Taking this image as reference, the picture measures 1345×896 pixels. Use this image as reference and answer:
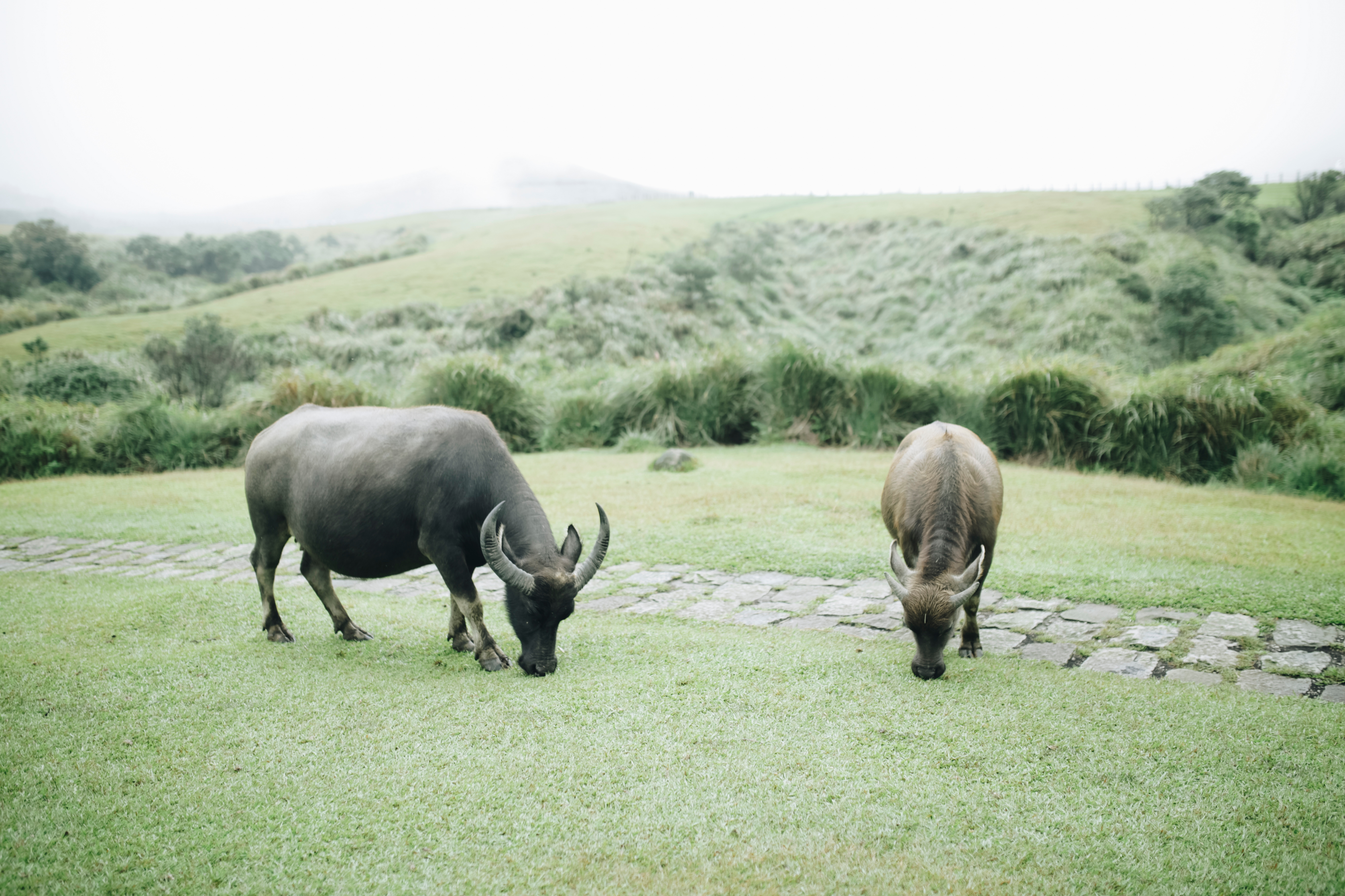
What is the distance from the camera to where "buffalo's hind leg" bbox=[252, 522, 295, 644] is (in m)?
5.33

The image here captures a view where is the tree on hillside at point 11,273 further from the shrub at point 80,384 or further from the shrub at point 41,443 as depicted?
the shrub at point 41,443

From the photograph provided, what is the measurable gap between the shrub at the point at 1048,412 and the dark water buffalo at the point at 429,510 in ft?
36.5

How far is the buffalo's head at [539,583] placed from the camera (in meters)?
4.39

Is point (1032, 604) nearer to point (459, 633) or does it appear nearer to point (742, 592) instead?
point (742, 592)

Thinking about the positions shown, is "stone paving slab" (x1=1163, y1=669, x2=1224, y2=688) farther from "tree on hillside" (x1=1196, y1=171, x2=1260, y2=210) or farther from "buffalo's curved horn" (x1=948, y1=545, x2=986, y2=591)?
"tree on hillside" (x1=1196, y1=171, x2=1260, y2=210)

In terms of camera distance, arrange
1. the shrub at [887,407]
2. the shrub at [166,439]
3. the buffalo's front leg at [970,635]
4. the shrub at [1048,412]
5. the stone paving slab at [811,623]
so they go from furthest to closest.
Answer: the shrub at [887,407] → the shrub at [166,439] → the shrub at [1048,412] → the stone paving slab at [811,623] → the buffalo's front leg at [970,635]

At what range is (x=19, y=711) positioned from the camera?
4051 mm

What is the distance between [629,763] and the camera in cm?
358

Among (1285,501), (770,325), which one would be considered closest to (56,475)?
(1285,501)

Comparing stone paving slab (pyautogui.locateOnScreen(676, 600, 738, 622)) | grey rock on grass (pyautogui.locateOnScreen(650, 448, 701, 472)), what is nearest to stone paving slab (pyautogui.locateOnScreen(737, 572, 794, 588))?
stone paving slab (pyautogui.locateOnScreen(676, 600, 738, 622))

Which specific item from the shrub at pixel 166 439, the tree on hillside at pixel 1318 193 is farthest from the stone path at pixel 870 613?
the tree on hillside at pixel 1318 193

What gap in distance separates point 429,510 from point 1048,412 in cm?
1184

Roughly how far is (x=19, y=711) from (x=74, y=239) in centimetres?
4684

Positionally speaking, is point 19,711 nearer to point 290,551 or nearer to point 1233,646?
point 290,551
